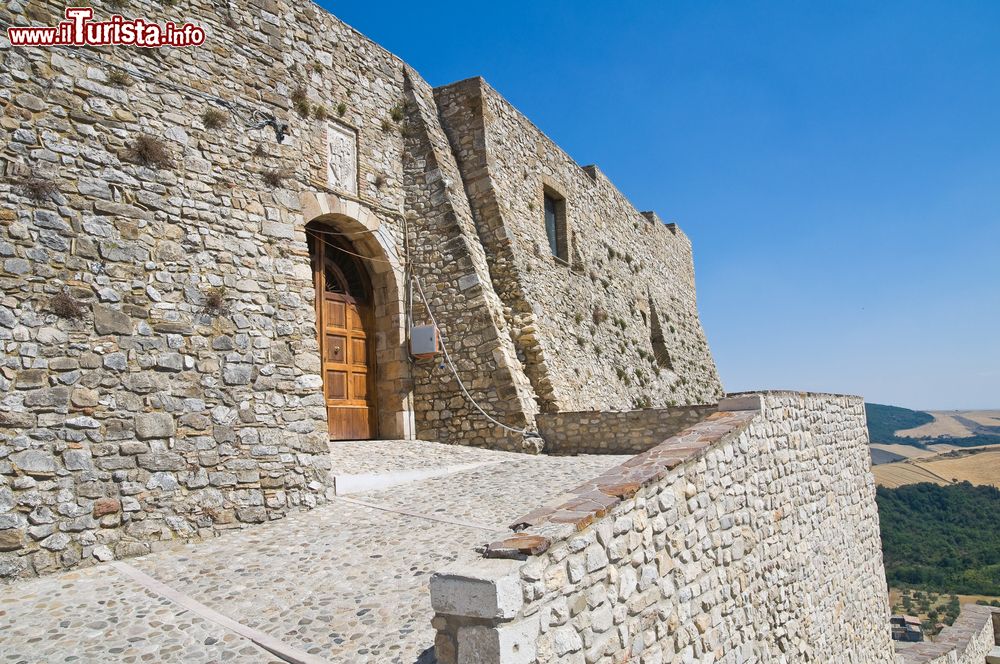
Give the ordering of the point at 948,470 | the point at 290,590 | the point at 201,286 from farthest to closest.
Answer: the point at 948,470, the point at 201,286, the point at 290,590

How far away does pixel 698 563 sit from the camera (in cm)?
472

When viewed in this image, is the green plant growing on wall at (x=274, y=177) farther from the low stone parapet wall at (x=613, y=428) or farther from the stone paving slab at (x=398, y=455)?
the low stone parapet wall at (x=613, y=428)

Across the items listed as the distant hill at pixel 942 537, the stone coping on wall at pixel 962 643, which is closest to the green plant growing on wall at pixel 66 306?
the stone coping on wall at pixel 962 643

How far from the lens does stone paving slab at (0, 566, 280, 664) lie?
3740 millimetres

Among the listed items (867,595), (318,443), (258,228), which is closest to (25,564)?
(318,443)

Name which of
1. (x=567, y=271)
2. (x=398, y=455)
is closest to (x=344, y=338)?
(x=398, y=455)

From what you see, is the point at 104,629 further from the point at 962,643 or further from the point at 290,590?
the point at 962,643

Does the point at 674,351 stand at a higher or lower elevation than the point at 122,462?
higher

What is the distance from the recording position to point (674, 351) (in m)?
21.5

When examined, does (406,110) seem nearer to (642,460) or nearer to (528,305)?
(528,305)

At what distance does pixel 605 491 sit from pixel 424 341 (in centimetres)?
727

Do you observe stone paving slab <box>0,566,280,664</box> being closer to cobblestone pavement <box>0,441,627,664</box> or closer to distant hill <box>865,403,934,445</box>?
cobblestone pavement <box>0,441,627,664</box>

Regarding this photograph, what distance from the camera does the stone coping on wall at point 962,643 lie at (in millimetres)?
12555

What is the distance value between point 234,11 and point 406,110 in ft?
14.1
